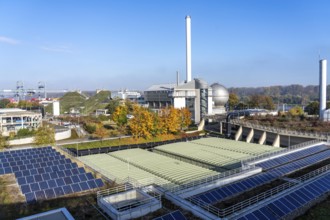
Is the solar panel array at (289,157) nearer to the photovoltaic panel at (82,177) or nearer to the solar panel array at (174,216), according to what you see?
the solar panel array at (174,216)

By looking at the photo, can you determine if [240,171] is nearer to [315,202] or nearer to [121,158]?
[315,202]

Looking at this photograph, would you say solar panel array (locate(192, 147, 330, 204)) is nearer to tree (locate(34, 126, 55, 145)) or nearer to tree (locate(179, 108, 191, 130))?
tree (locate(34, 126, 55, 145))

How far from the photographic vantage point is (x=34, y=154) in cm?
3538

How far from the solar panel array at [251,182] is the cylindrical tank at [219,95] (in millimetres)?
63561

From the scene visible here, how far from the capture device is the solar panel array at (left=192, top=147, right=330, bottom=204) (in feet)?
68.0

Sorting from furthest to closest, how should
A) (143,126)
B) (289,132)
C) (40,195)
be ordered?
1. (143,126)
2. (289,132)
3. (40,195)

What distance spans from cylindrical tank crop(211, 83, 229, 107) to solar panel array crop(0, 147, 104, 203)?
68621 millimetres

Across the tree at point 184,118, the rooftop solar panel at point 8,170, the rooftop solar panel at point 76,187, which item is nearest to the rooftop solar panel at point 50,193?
the rooftop solar panel at point 76,187

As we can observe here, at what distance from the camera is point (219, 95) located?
312 feet

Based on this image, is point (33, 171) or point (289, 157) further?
point (289, 157)

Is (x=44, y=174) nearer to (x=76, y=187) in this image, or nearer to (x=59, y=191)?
(x=59, y=191)

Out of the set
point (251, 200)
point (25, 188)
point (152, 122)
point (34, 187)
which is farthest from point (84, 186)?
point (152, 122)

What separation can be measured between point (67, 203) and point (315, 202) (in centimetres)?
1924

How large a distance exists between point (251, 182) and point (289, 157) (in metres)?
11.6
